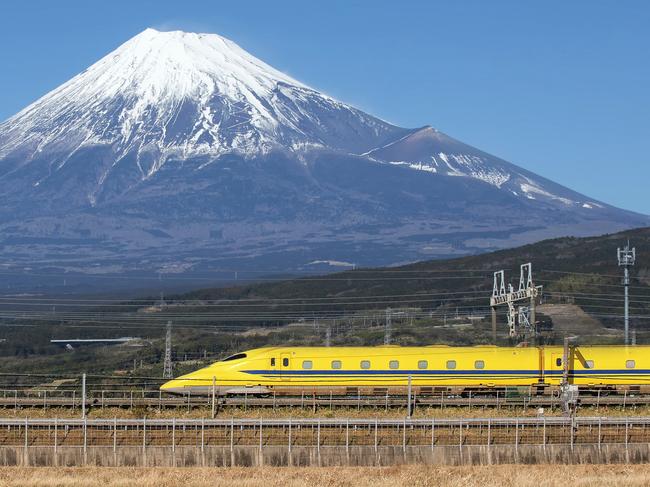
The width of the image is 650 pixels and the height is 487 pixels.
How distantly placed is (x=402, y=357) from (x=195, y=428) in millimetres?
16146

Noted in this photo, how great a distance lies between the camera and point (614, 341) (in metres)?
111

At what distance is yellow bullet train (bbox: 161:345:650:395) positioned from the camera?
73.4 m

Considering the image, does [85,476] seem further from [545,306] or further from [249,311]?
[249,311]

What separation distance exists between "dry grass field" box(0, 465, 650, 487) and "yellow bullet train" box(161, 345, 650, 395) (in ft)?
51.1

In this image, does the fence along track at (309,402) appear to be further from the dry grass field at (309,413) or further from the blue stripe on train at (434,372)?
the blue stripe on train at (434,372)

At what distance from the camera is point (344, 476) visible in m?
55.5

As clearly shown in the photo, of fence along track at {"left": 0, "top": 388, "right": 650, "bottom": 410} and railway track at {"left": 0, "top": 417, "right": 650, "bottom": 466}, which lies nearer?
railway track at {"left": 0, "top": 417, "right": 650, "bottom": 466}

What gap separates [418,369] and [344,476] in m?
19.0

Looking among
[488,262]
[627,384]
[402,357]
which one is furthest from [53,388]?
[488,262]

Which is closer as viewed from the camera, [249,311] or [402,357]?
[402,357]

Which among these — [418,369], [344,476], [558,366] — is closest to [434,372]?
[418,369]

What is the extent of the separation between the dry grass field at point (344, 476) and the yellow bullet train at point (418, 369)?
15587 mm

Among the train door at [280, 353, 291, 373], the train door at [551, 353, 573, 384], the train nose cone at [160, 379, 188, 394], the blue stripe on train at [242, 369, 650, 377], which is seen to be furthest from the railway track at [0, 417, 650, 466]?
the train door at [280, 353, 291, 373]

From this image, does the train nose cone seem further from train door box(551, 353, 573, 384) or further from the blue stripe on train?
train door box(551, 353, 573, 384)
